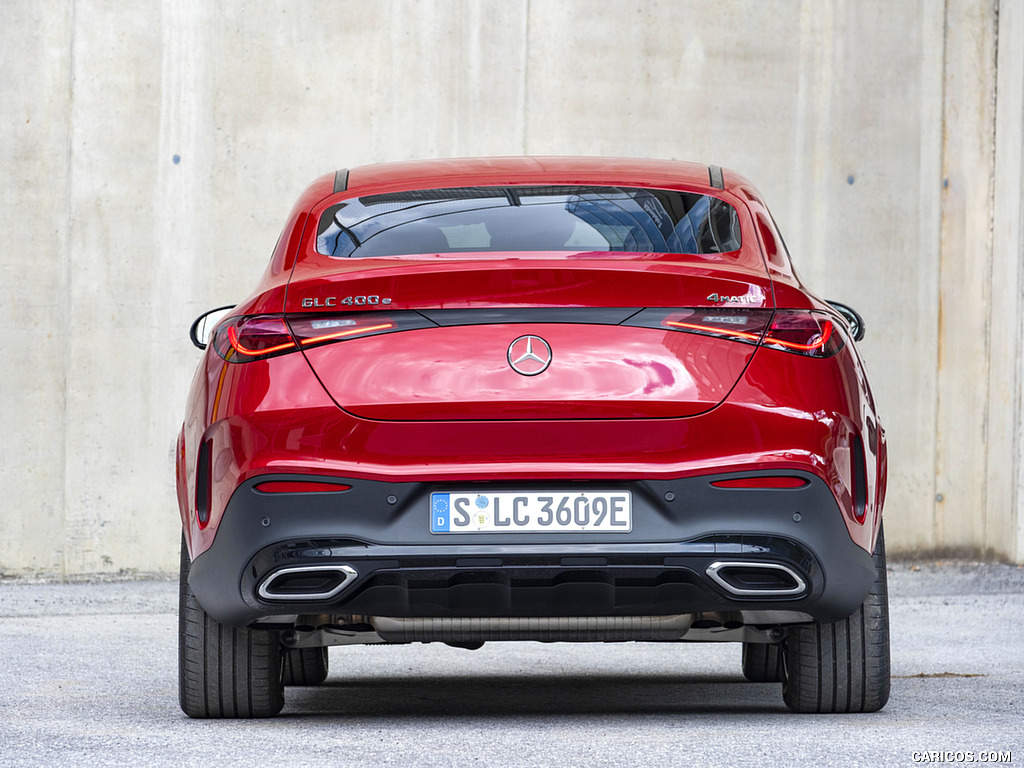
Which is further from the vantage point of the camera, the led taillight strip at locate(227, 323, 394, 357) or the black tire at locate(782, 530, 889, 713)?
the black tire at locate(782, 530, 889, 713)

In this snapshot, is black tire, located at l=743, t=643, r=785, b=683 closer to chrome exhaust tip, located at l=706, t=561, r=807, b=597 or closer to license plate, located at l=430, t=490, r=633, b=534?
chrome exhaust tip, located at l=706, t=561, r=807, b=597

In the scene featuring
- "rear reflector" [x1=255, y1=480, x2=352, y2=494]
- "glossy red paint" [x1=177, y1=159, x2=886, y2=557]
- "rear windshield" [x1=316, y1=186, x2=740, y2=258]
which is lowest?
"rear reflector" [x1=255, y1=480, x2=352, y2=494]

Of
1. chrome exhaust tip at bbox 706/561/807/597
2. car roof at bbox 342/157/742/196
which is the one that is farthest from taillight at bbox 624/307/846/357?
car roof at bbox 342/157/742/196

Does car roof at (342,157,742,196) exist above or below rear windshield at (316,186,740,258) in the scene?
above

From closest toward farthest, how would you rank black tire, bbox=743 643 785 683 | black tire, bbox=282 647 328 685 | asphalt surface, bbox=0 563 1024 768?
1. asphalt surface, bbox=0 563 1024 768
2. black tire, bbox=282 647 328 685
3. black tire, bbox=743 643 785 683

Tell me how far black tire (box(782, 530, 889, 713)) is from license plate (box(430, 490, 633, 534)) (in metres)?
0.88

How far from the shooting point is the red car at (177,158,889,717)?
3.19m

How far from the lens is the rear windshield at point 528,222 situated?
3.63 m

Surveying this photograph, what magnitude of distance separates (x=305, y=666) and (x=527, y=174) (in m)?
2.07

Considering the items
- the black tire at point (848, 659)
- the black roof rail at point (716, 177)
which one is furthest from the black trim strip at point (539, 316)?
the black tire at point (848, 659)

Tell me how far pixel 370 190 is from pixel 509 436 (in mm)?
1142

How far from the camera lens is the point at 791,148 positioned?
10031 mm

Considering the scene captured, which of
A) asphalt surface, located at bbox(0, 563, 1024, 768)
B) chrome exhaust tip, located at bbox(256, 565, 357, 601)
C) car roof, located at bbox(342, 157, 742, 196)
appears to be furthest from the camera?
car roof, located at bbox(342, 157, 742, 196)
